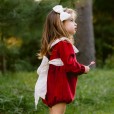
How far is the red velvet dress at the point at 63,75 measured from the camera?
5078mm

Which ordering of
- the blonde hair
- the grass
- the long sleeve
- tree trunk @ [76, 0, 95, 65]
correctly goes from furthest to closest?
1. tree trunk @ [76, 0, 95, 65]
2. the grass
3. the blonde hair
4. the long sleeve

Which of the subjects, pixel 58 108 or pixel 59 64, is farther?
pixel 58 108

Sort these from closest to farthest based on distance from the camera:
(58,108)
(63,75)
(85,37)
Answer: (63,75)
(58,108)
(85,37)

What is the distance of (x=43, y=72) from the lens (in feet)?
17.5

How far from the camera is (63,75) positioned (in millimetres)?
5164

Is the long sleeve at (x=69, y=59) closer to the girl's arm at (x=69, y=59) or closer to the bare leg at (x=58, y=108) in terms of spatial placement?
the girl's arm at (x=69, y=59)

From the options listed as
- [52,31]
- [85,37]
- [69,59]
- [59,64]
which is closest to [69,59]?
[69,59]

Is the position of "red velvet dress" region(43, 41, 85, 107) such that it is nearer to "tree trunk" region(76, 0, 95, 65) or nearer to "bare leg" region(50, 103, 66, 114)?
"bare leg" region(50, 103, 66, 114)

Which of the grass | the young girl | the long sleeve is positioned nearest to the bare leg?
the young girl

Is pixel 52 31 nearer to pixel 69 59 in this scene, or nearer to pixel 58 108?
pixel 69 59

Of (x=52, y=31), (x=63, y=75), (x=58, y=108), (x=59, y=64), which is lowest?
(x=58, y=108)

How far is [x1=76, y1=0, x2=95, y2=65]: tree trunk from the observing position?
11.9 metres

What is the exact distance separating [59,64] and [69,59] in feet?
0.52

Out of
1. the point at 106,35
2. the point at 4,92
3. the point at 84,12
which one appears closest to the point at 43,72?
the point at 4,92
